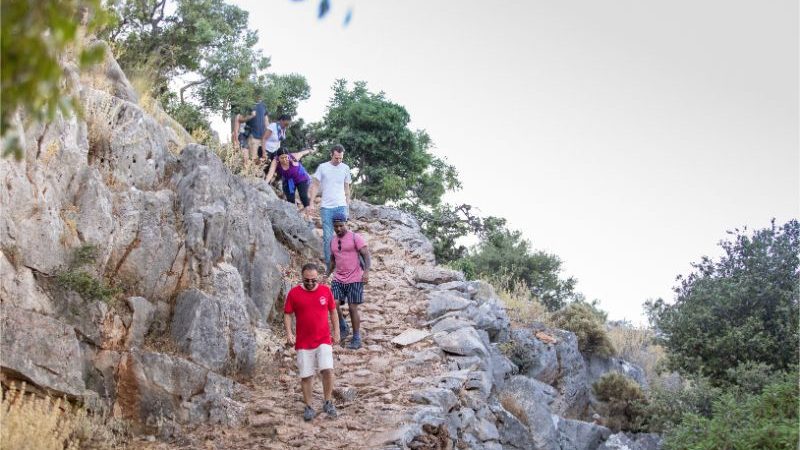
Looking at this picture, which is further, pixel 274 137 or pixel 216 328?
pixel 274 137

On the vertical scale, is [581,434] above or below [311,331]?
below

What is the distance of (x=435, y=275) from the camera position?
16.8 meters

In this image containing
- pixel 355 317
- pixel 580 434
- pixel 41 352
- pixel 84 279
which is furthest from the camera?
pixel 580 434

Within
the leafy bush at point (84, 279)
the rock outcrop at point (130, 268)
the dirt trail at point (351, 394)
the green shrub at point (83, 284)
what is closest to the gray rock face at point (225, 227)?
the rock outcrop at point (130, 268)

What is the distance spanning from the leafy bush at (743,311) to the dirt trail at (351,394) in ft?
17.2

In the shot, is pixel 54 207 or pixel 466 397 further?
pixel 466 397

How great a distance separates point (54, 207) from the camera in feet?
32.1

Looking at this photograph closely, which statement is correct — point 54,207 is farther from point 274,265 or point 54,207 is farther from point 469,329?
point 469,329

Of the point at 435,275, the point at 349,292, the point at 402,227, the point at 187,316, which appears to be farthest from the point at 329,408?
the point at 402,227

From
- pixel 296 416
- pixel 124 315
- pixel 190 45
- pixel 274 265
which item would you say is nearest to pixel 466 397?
pixel 296 416

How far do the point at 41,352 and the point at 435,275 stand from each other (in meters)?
9.22

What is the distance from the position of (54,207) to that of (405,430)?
197 inches

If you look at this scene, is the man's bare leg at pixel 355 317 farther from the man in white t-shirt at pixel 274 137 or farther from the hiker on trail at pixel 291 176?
the man in white t-shirt at pixel 274 137

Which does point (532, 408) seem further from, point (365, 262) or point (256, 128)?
point (256, 128)
